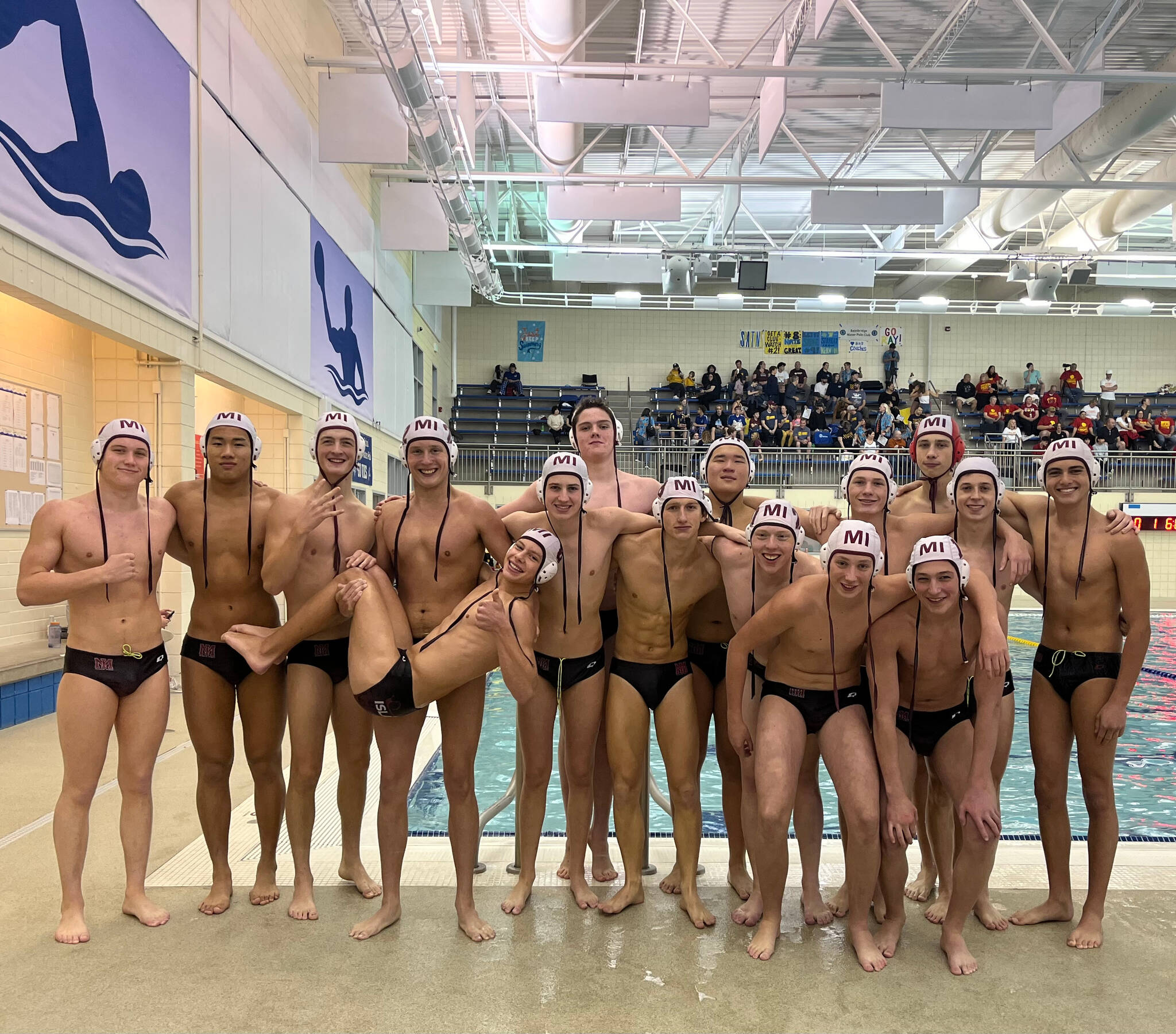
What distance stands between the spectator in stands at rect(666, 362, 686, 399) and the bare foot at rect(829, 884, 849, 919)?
77.1 feet

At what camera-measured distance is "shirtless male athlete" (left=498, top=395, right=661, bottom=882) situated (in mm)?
4547

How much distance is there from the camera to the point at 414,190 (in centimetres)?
1589

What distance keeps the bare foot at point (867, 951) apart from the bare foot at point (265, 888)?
2656mm

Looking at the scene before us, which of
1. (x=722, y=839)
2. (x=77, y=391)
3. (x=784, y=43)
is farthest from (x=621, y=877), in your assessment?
(x=784, y=43)

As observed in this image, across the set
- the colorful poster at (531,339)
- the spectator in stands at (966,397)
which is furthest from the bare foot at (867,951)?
the colorful poster at (531,339)

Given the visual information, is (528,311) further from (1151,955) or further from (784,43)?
(1151,955)

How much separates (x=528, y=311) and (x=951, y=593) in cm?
2575

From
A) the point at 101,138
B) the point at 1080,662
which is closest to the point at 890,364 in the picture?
the point at 101,138

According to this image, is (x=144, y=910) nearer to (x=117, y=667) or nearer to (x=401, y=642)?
(x=117, y=667)

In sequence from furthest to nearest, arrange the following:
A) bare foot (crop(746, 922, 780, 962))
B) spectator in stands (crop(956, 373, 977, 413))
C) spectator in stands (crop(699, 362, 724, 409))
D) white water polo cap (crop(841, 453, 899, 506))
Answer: spectator in stands (crop(956, 373, 977, 413)) < spectator in stands (crop(699, 362, 724, 409)) < white water polo cap (crop(841, 453, 899, 506)) < bare foot (crop(746, 922, 780, 962))

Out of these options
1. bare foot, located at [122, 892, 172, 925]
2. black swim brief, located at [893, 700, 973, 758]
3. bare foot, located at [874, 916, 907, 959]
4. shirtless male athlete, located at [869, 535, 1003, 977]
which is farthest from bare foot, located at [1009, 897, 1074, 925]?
bare foot, located at [122, 892, 172, 925]

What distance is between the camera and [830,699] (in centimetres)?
386

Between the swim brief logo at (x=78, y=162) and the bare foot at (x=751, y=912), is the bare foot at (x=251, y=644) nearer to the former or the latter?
the bare foot at (x=751, y=912)

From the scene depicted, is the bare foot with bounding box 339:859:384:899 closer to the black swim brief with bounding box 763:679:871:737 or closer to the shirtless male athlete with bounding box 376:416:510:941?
the shirtless male athlete with bounding box 376:416:510:941
